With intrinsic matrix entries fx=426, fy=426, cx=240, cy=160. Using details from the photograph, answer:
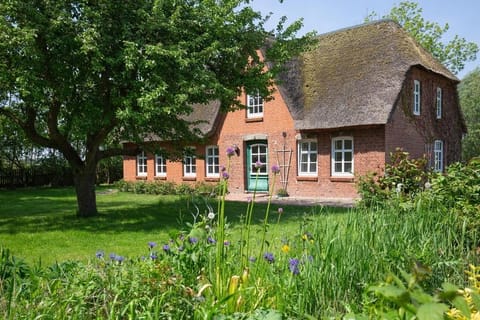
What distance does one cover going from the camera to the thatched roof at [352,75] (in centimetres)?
1670

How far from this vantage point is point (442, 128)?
68.5 ft

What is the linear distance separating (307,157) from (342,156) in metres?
1.72

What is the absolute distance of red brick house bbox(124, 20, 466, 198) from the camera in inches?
666

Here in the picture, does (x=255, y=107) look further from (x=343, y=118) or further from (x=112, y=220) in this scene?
(x=112, y=220)

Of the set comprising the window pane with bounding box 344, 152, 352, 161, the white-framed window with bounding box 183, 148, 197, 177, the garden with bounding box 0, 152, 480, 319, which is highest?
the window pane with bounding box 344, 152, 352, 161

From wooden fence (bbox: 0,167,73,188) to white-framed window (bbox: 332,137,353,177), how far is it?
793 inches

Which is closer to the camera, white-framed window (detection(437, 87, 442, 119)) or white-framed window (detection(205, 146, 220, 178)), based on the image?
white-framed window (detection(437, 87, 442, 119))

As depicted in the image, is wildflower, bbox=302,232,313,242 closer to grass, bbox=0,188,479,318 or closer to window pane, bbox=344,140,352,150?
grass, bbox=0,188,479,318

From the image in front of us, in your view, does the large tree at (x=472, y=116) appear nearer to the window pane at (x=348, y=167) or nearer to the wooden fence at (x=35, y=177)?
the window pane at (x=348, y=167)

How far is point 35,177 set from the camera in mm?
28844

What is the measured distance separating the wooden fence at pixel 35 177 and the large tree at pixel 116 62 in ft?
58.0

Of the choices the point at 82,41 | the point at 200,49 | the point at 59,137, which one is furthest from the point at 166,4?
the point at 59,137

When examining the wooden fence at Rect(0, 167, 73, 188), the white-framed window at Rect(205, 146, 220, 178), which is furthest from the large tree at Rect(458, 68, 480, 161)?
the wooden fence at Rect(0, 167, 73, 188)

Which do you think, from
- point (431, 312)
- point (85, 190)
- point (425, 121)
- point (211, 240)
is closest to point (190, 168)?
point (85, 190)
